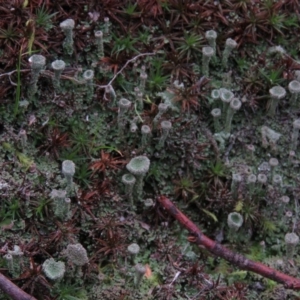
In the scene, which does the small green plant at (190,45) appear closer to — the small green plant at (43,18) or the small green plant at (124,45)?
the small green plant at (124,45)

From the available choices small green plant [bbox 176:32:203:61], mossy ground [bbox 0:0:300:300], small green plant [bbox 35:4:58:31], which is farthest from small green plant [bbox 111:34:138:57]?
small green plant [bbox 35:4:58:31]

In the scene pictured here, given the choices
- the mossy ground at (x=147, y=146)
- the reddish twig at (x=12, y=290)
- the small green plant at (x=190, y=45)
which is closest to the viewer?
the reddish twig at (x=12, y=290)

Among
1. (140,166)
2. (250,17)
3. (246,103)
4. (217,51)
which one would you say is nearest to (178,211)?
(140,166)

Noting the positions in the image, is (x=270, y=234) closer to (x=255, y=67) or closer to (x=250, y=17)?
(x=255, y=67)

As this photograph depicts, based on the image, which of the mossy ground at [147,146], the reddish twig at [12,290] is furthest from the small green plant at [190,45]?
the reddish twig at [12,290]

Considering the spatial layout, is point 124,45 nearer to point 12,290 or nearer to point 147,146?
point 147,146

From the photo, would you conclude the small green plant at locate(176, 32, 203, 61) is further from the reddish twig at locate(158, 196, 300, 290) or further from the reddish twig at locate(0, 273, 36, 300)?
the reddish twig at locate(0, 273, 36, 300)
